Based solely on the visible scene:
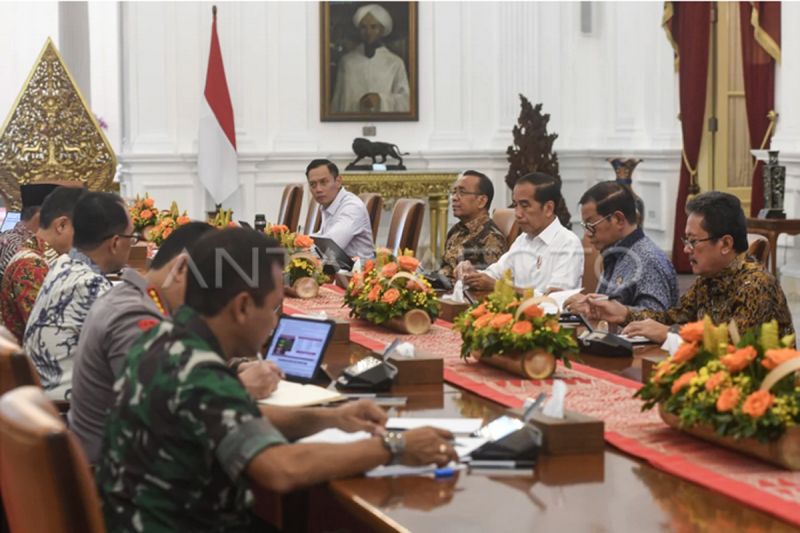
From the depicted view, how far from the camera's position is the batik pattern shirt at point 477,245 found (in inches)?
235

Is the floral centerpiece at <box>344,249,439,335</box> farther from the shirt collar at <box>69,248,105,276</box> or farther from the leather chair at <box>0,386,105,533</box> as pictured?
the leather chair at <box>0,386,105,533</box>

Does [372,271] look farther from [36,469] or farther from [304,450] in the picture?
[36,469]

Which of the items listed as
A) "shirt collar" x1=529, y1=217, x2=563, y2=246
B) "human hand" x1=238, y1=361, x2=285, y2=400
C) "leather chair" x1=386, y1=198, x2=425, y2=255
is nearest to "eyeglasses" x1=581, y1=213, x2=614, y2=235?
"shirt collar" x1=529, y1=217, x2=563, y2=246

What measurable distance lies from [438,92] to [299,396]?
9100 mm

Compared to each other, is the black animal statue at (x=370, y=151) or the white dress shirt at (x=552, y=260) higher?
the black animal statue at (x=370, y=151)

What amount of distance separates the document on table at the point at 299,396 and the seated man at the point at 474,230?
2852mm

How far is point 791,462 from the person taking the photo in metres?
2.37

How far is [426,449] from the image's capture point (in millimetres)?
2365

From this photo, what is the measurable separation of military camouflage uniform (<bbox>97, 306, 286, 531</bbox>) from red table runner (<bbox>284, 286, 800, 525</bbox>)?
32.7 inches

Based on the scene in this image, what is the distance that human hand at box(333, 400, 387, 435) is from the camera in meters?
2.60

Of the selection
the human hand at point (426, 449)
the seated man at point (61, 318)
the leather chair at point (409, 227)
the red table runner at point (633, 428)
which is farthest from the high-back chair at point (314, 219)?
the human hand at point (426, 449)

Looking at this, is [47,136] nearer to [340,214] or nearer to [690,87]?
[340,214]

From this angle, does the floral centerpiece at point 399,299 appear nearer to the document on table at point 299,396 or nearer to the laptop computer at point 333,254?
the document on table at point 299,396

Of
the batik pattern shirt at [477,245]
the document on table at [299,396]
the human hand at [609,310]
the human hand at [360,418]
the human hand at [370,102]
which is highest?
the human hand at [370,102]
